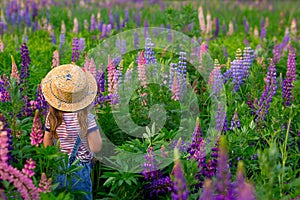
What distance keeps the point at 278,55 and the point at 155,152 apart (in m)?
2.96

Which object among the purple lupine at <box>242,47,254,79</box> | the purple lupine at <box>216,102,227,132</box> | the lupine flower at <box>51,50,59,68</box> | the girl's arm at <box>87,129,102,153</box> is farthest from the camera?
the purple lupine at <box>242,47,254,79</box>

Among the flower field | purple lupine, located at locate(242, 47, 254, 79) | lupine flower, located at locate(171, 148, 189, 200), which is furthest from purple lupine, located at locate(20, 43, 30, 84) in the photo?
lupine flower, located at locate(171, 148, 189, 200)

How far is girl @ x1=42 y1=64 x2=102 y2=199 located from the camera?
3102 millimetres

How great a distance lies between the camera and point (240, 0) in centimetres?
1250

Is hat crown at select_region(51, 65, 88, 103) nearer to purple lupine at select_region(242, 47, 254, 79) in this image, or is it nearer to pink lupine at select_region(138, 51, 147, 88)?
pink lupine at select_region(138, 51, 147, 88)

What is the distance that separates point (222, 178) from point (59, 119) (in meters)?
1.34

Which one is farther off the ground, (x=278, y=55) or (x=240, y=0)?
(x=278, y=55)

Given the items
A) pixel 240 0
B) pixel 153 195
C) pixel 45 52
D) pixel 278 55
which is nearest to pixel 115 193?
pixel 153 195

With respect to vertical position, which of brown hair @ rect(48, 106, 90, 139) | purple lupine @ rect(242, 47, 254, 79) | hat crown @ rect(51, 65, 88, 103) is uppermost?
hat crown @ rect(51, 65, 88, 103)

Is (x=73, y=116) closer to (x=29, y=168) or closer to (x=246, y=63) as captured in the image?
(x=29, y=168)

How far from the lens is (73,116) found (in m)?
3.22

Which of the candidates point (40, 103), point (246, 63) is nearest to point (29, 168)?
point (40, 103)

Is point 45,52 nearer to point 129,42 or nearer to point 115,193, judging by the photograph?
point 129,42

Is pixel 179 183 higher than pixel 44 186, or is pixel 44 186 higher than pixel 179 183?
pixel 179 183
